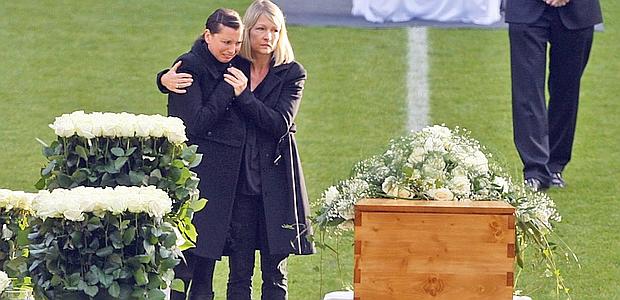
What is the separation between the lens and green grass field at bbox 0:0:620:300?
9.06m

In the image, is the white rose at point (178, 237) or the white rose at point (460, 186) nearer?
the white rose at point (178, 237)

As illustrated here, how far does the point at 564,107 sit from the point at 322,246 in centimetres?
450

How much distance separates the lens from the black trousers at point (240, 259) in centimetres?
625

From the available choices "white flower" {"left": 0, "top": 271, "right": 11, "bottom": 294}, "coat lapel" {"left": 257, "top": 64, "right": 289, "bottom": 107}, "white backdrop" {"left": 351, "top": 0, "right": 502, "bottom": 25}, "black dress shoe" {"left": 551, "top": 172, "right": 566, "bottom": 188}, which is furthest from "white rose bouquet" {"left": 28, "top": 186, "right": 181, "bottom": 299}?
"white backdrop" {"left": 351, "top": 0, "right": 502, "bottom": 25}

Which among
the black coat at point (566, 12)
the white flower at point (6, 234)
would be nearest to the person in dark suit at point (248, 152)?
the white flower at point (6, 234)

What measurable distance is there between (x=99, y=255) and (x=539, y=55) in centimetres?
527

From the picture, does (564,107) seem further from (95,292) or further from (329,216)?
A: (95,292)

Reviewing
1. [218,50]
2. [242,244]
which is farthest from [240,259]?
[218,50]

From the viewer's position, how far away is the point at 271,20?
619 cm

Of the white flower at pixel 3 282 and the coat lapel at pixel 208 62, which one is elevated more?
the coat lapel at pixel 208 62

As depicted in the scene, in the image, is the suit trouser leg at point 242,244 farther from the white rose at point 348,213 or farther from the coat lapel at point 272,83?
the white rose at point 348,213

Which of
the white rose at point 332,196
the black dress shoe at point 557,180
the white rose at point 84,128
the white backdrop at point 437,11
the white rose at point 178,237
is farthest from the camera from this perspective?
the white backdrop at point 437,11

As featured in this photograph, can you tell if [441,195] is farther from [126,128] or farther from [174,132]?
[126,128]

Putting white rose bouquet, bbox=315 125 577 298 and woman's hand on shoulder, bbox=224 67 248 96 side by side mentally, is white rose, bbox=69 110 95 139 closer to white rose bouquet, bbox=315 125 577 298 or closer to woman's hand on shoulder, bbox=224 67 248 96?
white rose bouquet, bbox=315 125 577 298
